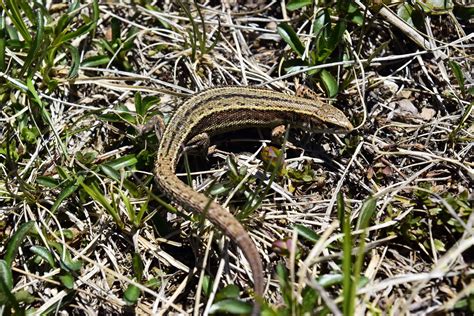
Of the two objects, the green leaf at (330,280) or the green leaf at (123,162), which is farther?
the green leaf at (123,162)

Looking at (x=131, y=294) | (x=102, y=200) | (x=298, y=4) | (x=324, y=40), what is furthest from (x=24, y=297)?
(x=298, y=4)

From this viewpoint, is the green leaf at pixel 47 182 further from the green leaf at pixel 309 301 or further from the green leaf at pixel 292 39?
the green leaf at pixel 292 39

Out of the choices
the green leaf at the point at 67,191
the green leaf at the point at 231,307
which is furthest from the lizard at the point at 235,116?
the green leaf at the point at 231,307

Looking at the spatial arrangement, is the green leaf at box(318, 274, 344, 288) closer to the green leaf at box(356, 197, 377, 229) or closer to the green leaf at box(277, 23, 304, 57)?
the green leaf at box(356, 197, 377, 229)

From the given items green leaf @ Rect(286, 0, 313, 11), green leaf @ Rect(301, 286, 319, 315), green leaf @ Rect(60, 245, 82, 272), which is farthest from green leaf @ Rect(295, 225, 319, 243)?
green leaf @ Rect(286, 0, 313, 11)

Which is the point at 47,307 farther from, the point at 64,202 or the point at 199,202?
the point at 199,202

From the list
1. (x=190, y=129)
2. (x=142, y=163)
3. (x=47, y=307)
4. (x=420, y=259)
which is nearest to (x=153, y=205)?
(x=142, y=163)
